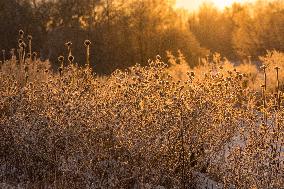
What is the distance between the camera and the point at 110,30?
25.7m

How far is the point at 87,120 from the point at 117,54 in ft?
62.6

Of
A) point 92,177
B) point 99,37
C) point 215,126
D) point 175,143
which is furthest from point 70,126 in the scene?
point 99,37

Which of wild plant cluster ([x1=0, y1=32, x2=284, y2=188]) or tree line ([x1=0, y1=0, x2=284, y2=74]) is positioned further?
tree line ([x1=0, y1=0, x2=284, y2=74])

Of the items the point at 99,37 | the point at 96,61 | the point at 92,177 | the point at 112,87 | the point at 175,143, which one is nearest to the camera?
the point at 92,177

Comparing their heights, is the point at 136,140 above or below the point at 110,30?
above

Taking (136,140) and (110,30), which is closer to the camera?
(136,140)

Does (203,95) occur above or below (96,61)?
above

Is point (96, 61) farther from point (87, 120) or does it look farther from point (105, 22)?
point (87, 120)

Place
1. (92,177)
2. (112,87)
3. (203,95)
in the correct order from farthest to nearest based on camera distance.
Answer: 1. (112,87)
2. (203,95)
3. (92,177)

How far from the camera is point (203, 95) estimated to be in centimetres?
633

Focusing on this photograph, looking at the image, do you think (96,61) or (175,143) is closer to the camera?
(175,143)

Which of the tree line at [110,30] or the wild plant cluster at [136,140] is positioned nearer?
the wild plant cluster at [136,140]

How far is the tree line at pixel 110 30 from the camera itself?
2483cm

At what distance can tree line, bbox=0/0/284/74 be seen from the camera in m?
24.8
